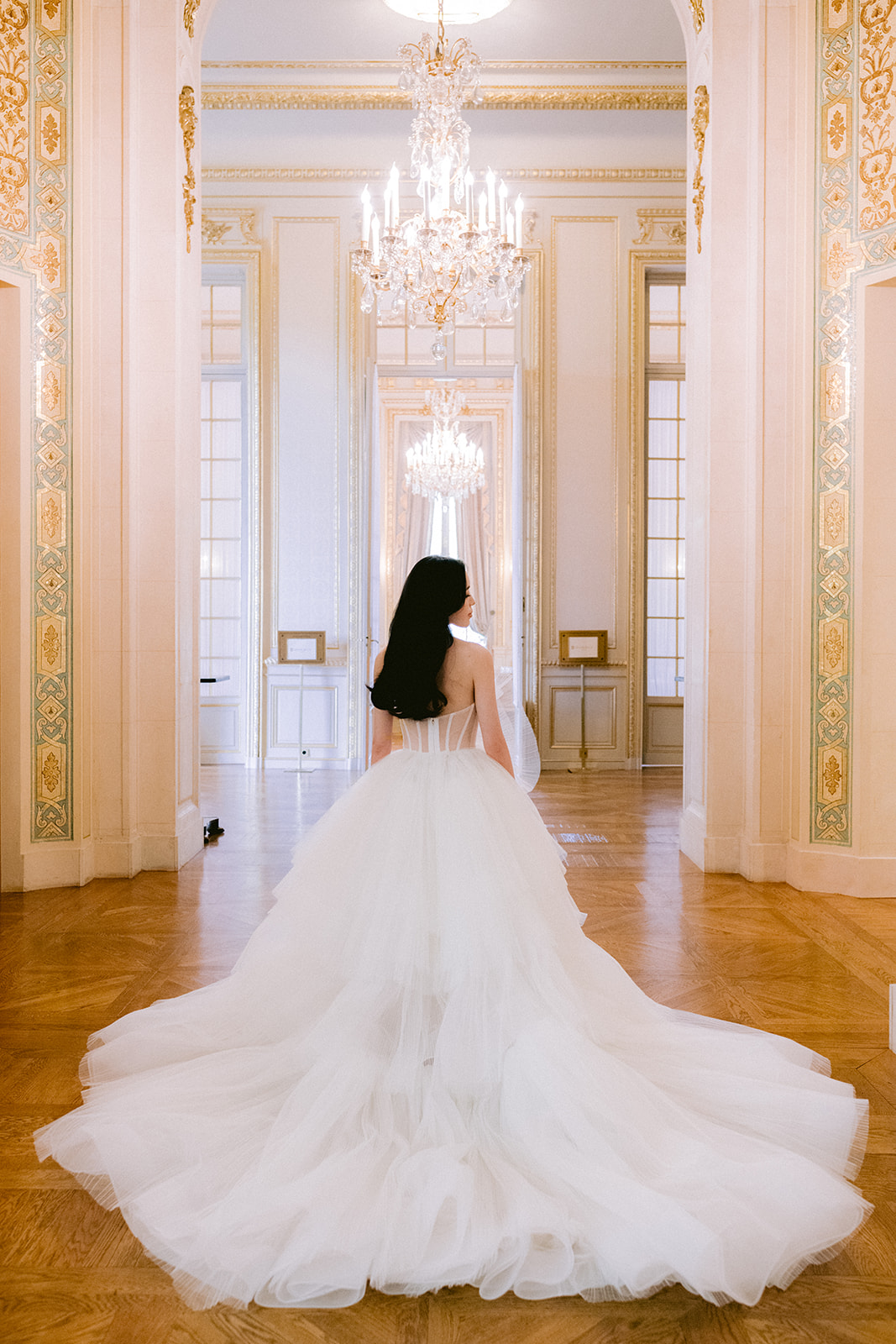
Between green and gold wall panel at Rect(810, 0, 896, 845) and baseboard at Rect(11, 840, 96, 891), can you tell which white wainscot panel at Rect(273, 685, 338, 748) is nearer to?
baseboard at Rect(11, 840, 96, 891)

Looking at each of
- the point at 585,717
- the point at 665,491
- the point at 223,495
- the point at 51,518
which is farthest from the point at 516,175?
the point at 51,518

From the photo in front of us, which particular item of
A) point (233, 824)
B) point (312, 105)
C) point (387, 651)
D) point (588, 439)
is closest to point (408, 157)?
point (312, 105)

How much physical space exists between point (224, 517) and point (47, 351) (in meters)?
5.13

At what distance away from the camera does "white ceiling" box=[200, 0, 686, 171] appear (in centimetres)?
741

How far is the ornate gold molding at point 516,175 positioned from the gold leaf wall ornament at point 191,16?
395 centimetres

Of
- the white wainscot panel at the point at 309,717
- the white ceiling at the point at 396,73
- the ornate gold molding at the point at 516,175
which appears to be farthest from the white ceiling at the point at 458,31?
the white wainscot panel at the point at 309,717

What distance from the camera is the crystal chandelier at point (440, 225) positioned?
233 inches

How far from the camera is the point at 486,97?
8320 millimetres

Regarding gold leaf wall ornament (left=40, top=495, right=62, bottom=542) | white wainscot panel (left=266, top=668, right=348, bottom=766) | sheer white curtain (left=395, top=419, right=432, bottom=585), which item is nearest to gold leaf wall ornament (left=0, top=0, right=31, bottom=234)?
gold leaf wall ornament (left=40, top=495, right=62, bottom=542)

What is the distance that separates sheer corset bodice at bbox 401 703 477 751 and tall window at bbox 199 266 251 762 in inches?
280

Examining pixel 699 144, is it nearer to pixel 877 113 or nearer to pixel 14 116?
pixel 877 113

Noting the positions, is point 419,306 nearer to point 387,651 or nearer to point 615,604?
point 615,604

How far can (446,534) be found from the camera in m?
13.4

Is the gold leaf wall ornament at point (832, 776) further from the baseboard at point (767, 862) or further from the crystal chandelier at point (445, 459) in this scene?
the crystal chandelier at point (445, 459)
